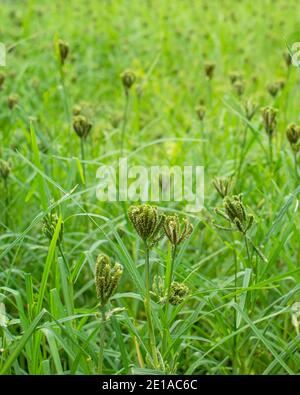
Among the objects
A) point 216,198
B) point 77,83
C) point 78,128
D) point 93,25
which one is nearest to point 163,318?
point 78,128

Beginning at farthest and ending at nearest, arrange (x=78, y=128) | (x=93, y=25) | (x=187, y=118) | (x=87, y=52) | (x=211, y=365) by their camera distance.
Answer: (x=93, y=25)
(x=87, y=52)
(x=187, y=118)
(x=78, y=128)
(x=211, y=365)

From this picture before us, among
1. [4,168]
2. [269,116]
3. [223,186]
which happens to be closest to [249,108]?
[269,116]

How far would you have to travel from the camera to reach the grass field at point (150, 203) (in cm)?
122

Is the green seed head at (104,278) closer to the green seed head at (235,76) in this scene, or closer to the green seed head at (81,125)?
the green seed head at (81,125)

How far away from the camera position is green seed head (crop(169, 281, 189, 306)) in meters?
1.16

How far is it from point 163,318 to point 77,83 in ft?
8.10

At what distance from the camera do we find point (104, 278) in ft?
3.29

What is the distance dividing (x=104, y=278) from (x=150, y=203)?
0.82 m

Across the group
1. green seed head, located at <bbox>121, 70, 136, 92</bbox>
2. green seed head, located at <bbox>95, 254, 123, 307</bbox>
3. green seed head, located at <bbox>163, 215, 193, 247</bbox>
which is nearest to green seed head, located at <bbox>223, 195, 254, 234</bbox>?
green seed head, located at <bbox>163, 215, 193, 247</bbox>

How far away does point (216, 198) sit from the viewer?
190cm

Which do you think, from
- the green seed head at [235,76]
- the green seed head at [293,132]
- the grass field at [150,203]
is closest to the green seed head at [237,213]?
the grass field at [150,203]

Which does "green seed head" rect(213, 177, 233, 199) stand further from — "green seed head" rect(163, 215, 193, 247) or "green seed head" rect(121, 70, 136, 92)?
"green seed head" rect(121, 70, 136, 92)

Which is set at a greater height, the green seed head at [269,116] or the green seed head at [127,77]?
the green seed head at [127,77]
